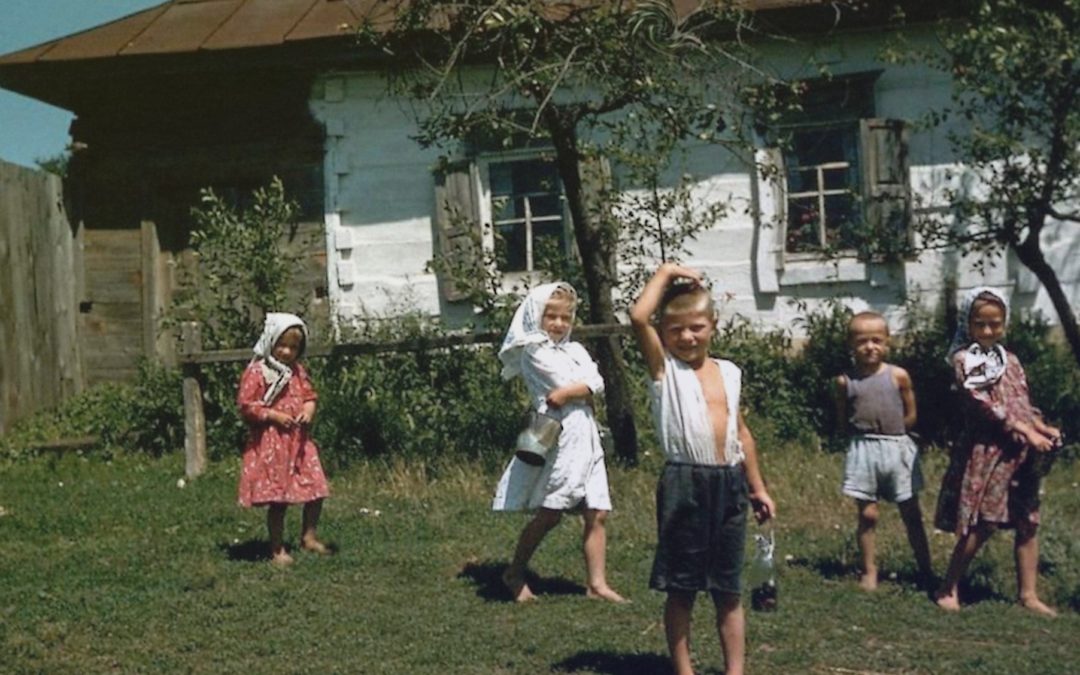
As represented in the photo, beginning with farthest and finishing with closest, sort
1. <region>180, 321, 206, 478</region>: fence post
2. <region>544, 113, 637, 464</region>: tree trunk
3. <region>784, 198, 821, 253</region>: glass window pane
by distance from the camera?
<region>784, 198, 821, 253</region>: glass window pane, <region>180, 321, 206, 478</region>: fence post, <region>544, 113, 637, 464</region>: tree trunk

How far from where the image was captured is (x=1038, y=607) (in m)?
6.44

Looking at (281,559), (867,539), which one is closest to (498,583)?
(281,559)

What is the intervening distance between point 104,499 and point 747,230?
19.1 feet

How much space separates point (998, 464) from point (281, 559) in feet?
11.8

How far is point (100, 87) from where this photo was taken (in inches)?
512

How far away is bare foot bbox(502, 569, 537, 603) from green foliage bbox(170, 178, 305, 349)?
186 inches

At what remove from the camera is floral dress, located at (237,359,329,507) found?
7.16 meters

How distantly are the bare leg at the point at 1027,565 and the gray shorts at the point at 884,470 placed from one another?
537mm

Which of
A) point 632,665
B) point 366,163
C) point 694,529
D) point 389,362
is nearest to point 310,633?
point 632,665

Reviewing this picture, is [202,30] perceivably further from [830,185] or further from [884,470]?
[884,470]

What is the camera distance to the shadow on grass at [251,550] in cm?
734

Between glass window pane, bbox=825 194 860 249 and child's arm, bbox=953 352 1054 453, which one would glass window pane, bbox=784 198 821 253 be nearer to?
glass window pane, bbox=825 194 860 249

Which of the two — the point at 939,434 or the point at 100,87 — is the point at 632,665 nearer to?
the point at 939,434

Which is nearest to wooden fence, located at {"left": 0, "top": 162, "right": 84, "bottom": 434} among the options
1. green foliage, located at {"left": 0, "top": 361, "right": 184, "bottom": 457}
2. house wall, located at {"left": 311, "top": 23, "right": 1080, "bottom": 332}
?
green foliage, located at {"left": 0, "top": 361, "right": 184, "bottom": 457}
